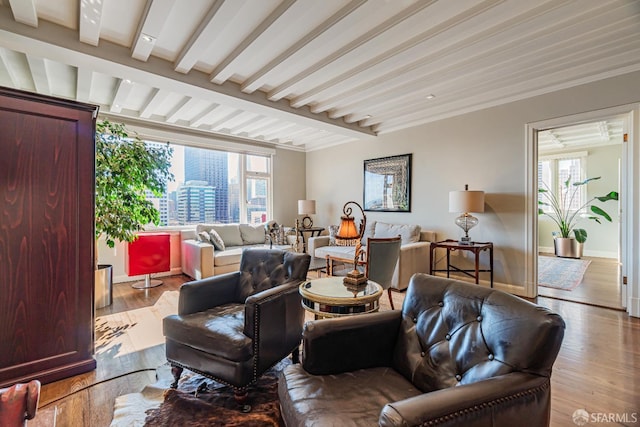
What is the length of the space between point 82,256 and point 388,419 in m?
2.26

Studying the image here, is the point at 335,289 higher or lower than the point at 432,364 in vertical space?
higher

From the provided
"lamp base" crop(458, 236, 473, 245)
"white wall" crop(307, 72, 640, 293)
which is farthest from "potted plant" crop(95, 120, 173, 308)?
"lamp base" crop(458, 236, 473, 245)

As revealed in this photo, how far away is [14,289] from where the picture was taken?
1.82 metres

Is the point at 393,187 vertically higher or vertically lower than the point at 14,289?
higher

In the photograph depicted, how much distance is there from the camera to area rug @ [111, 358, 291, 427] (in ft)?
5.21

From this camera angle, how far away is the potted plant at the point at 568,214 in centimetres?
637

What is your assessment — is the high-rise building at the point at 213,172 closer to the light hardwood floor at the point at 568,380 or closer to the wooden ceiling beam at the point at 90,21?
the wooden ceiling beam at the point at 90,21

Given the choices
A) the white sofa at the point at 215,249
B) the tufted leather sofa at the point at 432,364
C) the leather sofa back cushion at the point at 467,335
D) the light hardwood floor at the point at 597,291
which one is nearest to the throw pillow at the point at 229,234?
the white sofa at the point at 215,249

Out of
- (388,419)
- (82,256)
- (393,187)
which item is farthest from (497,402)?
(393,187)

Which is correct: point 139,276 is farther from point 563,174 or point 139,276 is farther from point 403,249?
point 563,174

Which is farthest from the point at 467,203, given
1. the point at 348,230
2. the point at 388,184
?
the point at 348,230

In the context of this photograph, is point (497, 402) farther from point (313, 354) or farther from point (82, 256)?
point (82, 256)

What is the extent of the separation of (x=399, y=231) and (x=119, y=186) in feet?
12.7

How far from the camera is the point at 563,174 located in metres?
7.00
